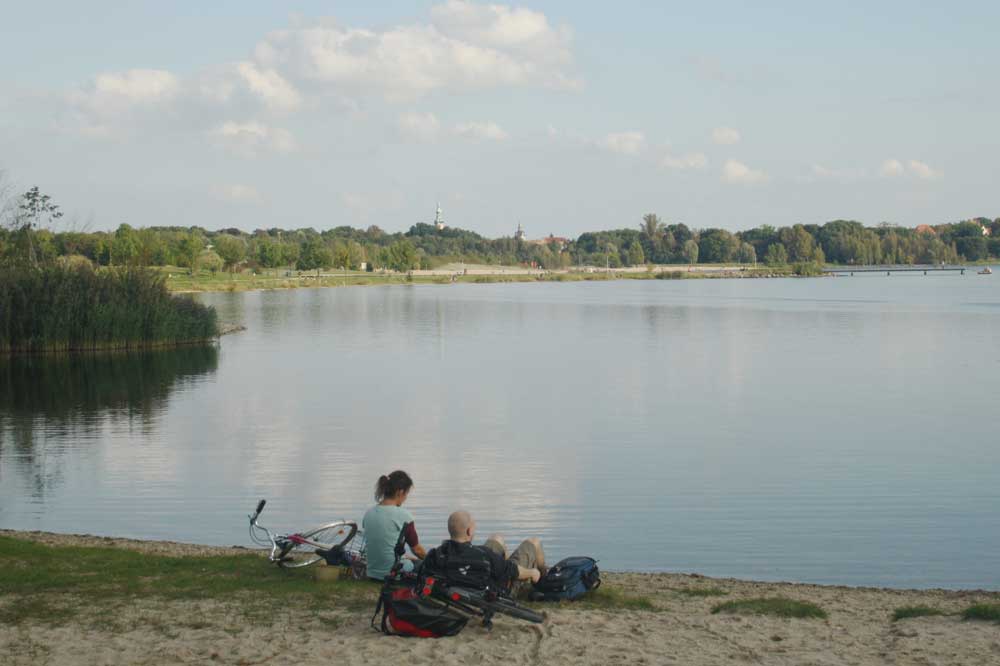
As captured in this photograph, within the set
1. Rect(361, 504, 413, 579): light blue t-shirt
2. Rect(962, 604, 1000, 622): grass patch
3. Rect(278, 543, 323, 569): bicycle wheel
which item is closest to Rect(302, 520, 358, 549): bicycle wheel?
Rect(278, 543, 323, 569): bicycle wheel

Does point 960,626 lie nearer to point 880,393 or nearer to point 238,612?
point 238,612

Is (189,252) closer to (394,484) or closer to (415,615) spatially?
(394,484)

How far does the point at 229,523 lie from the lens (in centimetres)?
1354

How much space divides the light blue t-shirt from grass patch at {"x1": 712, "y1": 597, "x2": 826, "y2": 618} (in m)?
2.66

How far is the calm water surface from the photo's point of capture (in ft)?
42.8

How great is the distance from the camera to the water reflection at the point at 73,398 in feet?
60.3

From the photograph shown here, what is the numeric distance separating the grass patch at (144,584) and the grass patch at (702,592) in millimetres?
2779

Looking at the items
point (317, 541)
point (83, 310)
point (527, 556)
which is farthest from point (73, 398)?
point (527, 556)

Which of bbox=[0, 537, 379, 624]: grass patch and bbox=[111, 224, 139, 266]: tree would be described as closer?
bbox=[0, 537, 379, 624]: grass patch

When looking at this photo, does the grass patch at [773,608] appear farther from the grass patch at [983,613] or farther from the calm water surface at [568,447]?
the calm water surface at [568,447]

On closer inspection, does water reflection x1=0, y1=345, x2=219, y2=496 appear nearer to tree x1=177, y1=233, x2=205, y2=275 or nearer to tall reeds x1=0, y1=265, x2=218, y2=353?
tall reeds x1=0, y1=265, x2=218, y2=353

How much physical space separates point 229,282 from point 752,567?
10071cm

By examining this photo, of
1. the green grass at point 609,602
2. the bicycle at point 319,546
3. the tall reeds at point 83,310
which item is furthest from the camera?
the tall reeds at point 83,310

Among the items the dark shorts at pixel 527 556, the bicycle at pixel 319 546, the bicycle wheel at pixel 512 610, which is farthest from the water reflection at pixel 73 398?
the bicycle wheel at pixel 512 610
